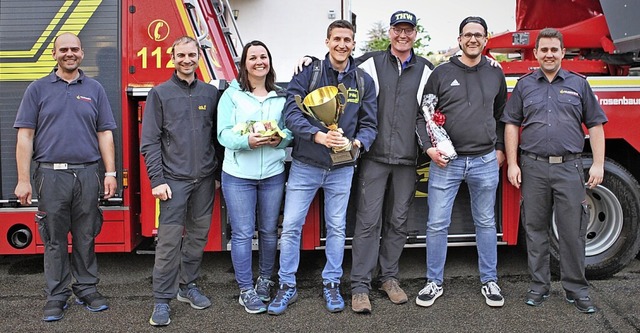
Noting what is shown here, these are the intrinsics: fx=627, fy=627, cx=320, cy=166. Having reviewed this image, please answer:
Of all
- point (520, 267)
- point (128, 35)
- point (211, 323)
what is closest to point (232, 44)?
point (128, 35)

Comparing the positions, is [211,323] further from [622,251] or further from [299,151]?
[622,251]

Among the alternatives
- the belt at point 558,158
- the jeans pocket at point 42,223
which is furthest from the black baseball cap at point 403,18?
the jeans pocket at point 42,223

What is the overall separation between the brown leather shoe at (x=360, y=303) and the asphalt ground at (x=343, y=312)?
41 mm

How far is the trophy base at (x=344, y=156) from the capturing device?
3.89m

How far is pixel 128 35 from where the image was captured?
4.50 metres

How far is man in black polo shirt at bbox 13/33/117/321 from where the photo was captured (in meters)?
3.96

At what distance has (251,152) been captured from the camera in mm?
4020

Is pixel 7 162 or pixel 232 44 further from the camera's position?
pixel 232 44

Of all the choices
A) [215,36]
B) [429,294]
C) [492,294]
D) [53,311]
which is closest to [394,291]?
[429,294]

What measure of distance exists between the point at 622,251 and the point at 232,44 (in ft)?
12.3

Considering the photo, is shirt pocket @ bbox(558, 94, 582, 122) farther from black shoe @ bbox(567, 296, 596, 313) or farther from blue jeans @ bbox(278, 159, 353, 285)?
blue jeans @ bbox(278, 159, 353, 285)

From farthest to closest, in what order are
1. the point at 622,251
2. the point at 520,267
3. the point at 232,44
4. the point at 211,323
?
the point at 232,44 < the point at 520,267 < the point at 622,251 < the point at 211,323

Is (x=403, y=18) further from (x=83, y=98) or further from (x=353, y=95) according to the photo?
(x=83, y=98)

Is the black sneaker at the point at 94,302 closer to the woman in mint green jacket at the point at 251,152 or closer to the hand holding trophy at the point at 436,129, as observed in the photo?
the woman in mint green jacket at the point at 251,152
